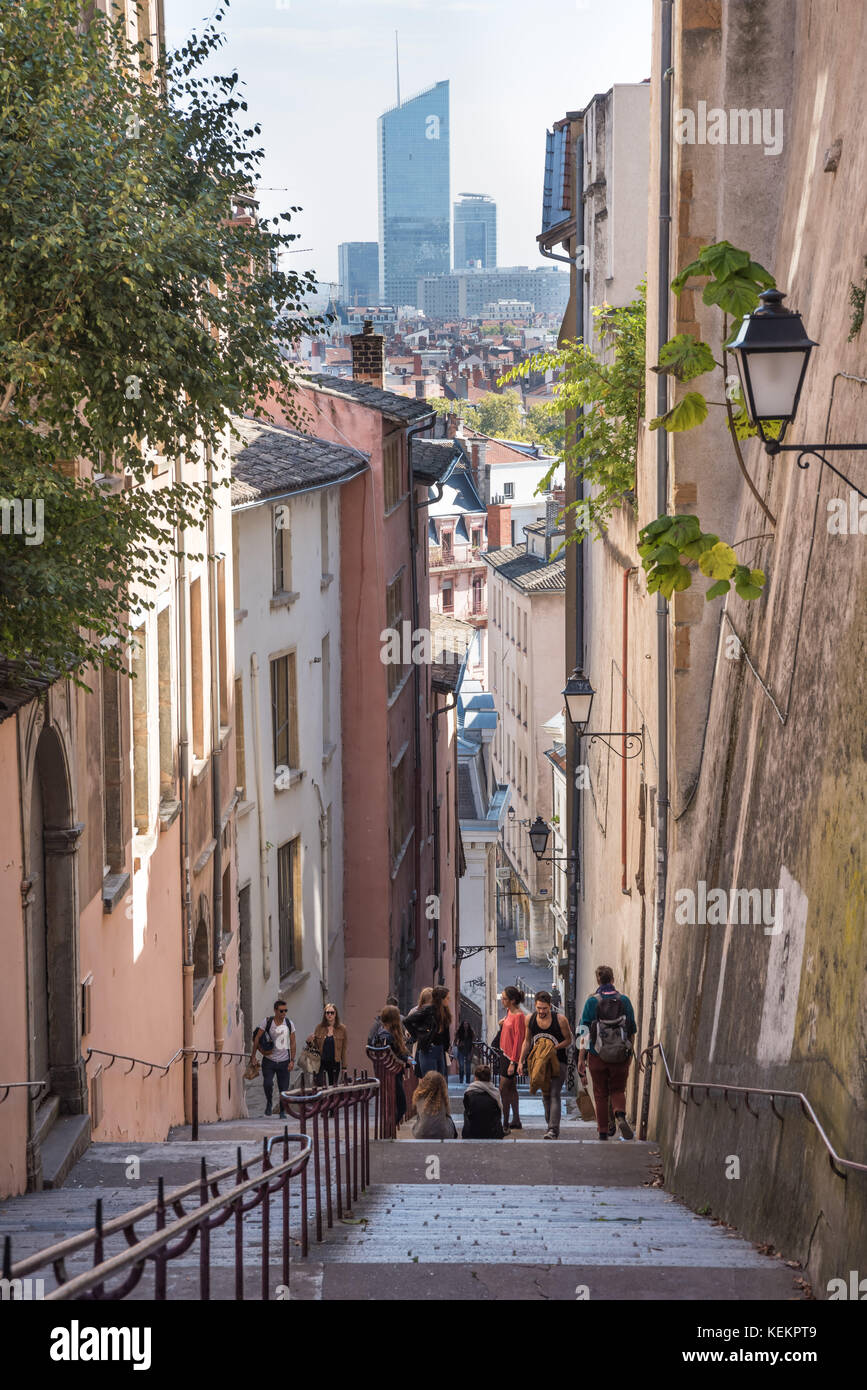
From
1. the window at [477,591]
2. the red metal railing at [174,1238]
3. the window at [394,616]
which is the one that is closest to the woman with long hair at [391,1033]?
the red metal railing at [174,1238]

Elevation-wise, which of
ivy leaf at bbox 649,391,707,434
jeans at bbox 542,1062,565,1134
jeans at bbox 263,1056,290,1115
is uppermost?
ivy leaf at bbox 649,391,707,434

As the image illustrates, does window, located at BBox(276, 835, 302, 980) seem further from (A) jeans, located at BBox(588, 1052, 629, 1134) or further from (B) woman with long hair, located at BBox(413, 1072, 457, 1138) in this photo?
(A) jeans, located at BBox(588, 1052, 629, 1134)

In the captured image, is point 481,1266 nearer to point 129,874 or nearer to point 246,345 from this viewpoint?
point 246,345

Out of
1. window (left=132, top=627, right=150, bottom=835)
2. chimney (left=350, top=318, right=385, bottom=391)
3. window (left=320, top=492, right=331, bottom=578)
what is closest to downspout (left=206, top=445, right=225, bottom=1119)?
window (left=132, top=627, right=150, bottom=835)

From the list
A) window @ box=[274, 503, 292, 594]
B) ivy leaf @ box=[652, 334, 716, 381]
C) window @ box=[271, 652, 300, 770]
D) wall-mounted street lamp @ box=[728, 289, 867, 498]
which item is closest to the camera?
wall-mounted street lamp @ box=[728, 289, 867, 498]

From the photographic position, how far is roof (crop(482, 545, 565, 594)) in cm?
5372

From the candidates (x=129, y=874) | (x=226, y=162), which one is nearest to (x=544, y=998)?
(x=129, y=874)

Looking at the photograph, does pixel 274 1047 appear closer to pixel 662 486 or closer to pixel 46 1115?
pixel 46 1115

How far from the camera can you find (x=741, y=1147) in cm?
820

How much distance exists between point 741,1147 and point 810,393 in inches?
159

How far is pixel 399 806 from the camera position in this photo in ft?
97.3

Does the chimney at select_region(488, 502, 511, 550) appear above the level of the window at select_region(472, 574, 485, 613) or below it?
above

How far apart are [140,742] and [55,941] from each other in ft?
11.8

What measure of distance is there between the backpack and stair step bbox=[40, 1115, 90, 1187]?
12.8 feet
